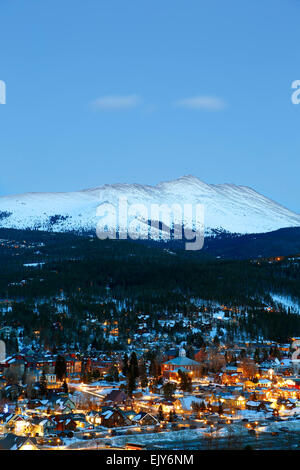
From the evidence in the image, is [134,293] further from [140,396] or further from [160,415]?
[160,415]

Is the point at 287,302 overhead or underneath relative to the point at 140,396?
overhead

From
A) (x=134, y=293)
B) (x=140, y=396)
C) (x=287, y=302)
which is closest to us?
(x=140, y=396)

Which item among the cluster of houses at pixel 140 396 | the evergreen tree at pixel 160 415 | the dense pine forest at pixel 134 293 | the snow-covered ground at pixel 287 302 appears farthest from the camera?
the snow-covered ground at pixel 287 302

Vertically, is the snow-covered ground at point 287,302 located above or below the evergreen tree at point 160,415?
above

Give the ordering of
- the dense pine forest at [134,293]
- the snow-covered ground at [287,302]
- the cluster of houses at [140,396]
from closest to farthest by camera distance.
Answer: the cluster of houses at [140,396]
the dense pine forest at [134,293]
the snow-covered ground at [287,302]

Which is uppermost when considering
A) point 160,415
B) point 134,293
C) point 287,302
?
point 134,293

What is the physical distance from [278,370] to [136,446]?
33.7m

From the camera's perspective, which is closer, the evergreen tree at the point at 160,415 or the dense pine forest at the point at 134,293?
the evergreen tree at the point at 160,415

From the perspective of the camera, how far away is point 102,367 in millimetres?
73750

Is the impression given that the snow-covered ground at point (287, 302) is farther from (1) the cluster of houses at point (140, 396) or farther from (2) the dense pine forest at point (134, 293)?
(1) the cluster of houses at point (140, 396)

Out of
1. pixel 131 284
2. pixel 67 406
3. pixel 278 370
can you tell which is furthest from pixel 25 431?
pixel 131 284

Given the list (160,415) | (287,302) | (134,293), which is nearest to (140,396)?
(160,415)

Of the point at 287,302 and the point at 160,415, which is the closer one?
the point at 160,415

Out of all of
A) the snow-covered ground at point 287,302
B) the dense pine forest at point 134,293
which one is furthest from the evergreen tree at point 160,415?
A: the snow-covered ground at point 287,302
